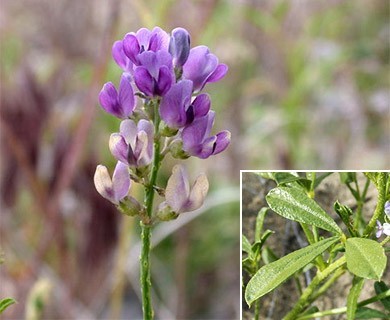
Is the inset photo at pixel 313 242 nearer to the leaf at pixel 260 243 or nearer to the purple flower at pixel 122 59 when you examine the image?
the leaf at pixel 260 243

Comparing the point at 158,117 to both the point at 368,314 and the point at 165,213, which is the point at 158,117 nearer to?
the point at 165,213

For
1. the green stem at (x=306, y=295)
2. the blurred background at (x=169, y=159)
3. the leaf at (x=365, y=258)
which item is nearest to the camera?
the leaf at (x=365, y=258)

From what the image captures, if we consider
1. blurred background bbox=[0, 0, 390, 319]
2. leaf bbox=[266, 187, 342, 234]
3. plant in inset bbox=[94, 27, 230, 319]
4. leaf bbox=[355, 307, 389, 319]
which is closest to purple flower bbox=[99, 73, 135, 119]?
plant in inset bbox=[94, 27, 230, 319]

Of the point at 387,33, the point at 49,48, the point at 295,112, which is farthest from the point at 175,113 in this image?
the point at 387,33

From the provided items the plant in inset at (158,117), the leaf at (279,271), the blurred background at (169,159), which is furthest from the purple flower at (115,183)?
the blurred background at (169,159)

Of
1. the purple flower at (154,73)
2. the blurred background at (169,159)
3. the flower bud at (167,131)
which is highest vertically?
the blurred background at (169,159)

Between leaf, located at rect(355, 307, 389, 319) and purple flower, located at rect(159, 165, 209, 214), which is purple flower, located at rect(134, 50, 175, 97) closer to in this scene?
purple flower, located at rect(159, 165, 209, 214)

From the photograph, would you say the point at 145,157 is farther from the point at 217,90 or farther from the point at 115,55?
the point at 217,90

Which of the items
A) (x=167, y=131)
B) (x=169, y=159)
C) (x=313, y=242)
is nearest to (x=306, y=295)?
(x=313, y=242)

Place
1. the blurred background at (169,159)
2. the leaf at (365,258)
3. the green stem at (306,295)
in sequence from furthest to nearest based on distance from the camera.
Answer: the blurred background at (169,159) < the green stem at (306,295) < the leaf at (365,258)
